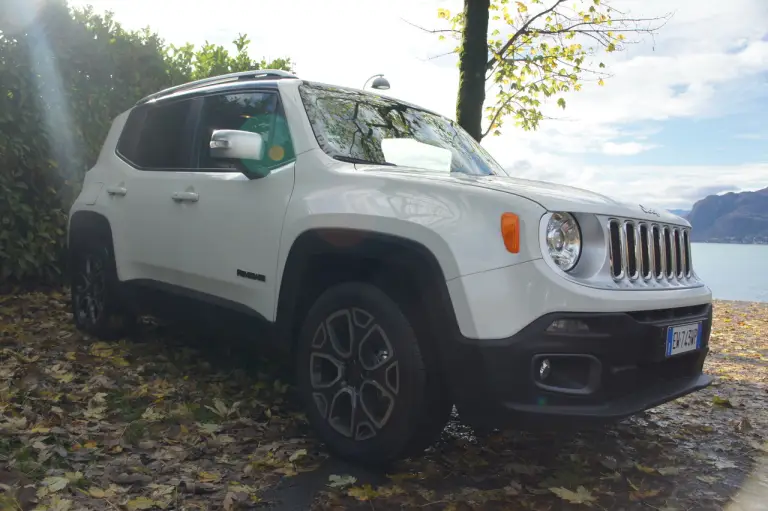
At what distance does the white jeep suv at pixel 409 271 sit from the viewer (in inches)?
111

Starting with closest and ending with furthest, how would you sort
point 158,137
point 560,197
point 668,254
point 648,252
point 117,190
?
point 560,197
point 648,252
point 668,254
point 158,137
point 117,190

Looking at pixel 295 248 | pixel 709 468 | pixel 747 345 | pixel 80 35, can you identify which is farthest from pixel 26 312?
pixel 747 345

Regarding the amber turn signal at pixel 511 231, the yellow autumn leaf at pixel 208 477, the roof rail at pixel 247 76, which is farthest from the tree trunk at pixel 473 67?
the yellow autumn leaf at pixel 208 477

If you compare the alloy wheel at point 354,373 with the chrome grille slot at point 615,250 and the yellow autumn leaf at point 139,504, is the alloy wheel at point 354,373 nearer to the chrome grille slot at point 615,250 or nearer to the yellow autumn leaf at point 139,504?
the yellow autumn leaf at point 139,504

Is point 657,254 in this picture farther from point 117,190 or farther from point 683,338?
point 117,190

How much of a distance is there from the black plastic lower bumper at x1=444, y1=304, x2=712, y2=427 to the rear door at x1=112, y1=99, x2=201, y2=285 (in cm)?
238

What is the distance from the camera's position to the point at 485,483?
127 inches

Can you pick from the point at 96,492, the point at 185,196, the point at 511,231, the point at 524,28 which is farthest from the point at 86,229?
the point at 524,28

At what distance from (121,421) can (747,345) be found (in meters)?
6.76

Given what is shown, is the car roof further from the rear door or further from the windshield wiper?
the windshield wiper

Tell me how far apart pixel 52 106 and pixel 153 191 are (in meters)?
3.90

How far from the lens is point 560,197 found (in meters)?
3.01

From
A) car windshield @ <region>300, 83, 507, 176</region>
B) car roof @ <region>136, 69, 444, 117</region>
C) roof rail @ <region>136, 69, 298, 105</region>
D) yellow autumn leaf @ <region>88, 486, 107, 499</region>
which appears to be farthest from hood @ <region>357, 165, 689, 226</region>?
yellow autumn leaf @ <region>88, 486, 107, 499</region>

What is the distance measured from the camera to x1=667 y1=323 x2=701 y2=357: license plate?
10.2 feet
